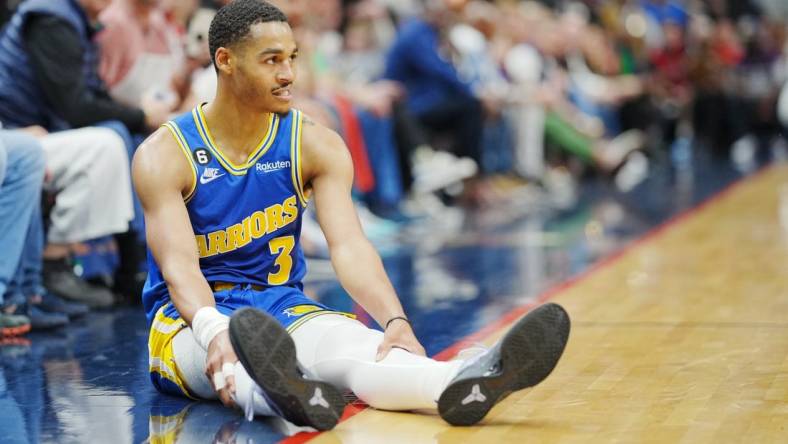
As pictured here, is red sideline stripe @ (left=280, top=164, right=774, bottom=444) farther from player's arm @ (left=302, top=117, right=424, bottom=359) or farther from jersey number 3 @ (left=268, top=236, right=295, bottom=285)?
jersey number 3 @ (left=268, top=236, right=295, bottom=285)

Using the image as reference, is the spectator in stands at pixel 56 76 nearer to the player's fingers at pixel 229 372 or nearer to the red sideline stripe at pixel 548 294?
the red sideline stripe at pixel 548 294

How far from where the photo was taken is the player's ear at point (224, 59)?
3285 millimetres

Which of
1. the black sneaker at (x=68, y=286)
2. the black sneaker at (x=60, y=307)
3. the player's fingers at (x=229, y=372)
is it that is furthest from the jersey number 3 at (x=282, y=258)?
the black sneaker at (x=68, y=286)

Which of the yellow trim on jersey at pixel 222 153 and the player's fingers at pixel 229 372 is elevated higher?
the yellow trim on jersey at pixel 222 153

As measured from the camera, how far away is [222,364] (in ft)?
9.50

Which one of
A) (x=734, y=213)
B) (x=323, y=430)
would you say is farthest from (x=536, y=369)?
(x=734, y=213)

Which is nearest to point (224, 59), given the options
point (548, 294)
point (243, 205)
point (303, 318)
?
point (243, 205)

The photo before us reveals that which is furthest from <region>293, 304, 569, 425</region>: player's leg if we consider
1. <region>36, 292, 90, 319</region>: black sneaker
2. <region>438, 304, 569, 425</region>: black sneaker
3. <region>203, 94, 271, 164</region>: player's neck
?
<region>36, 292, 90, 319</region>: black sneaker

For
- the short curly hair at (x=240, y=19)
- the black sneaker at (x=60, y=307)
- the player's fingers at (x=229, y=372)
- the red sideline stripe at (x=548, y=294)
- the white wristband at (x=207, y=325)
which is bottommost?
the red sideline stripe at (x=548, y=294)

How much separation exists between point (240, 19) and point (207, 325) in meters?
0.78

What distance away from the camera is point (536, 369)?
282 cm

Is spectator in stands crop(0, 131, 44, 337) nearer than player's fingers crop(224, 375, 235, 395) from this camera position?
No

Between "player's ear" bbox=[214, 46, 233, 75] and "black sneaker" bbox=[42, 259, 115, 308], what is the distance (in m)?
1.85

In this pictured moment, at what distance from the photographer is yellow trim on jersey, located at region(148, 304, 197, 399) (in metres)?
3.28
